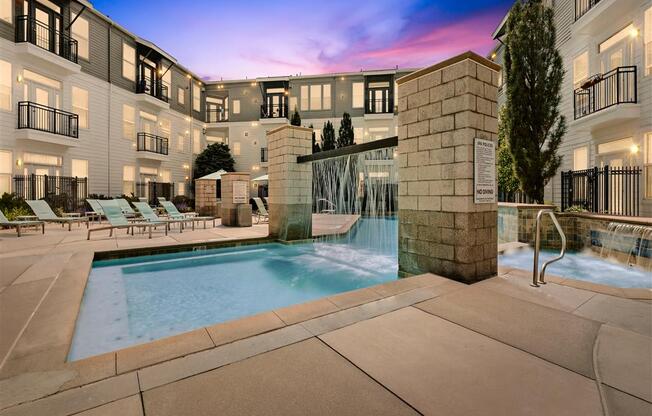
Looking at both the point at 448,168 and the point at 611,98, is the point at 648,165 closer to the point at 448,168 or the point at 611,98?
the point at 611,98

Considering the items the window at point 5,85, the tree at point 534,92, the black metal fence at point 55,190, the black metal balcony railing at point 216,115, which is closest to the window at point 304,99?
the black metal balcony railing at point 216,115

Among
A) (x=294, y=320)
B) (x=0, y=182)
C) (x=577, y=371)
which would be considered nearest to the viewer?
(x=577, y=371)

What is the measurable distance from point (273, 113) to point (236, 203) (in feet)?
56.1

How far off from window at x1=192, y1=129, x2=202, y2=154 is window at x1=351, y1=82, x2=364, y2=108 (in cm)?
1445

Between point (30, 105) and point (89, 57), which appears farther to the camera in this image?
point (89, 57)

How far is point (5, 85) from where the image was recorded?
1366 cm

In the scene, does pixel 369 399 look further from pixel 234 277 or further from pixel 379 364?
pixel 234 277

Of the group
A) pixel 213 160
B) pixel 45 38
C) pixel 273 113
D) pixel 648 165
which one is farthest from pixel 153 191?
pixel 648 165

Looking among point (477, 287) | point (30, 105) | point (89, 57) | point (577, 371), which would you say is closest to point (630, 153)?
point (477, 287)

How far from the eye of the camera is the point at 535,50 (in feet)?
35.2

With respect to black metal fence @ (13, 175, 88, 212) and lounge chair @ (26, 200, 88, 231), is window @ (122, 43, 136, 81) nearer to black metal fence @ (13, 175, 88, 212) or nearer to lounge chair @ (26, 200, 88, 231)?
black metal fence @ (13, 175, 88, 212)

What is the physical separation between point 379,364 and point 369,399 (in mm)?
398

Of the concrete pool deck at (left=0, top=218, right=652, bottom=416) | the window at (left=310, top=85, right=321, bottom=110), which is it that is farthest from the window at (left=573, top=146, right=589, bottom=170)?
the window at (left=310, top=85, right=321, bottom=110)

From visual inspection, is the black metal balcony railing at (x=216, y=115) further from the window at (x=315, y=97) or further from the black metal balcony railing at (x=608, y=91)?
the black metal balcony railing at (x=608, y=91)
